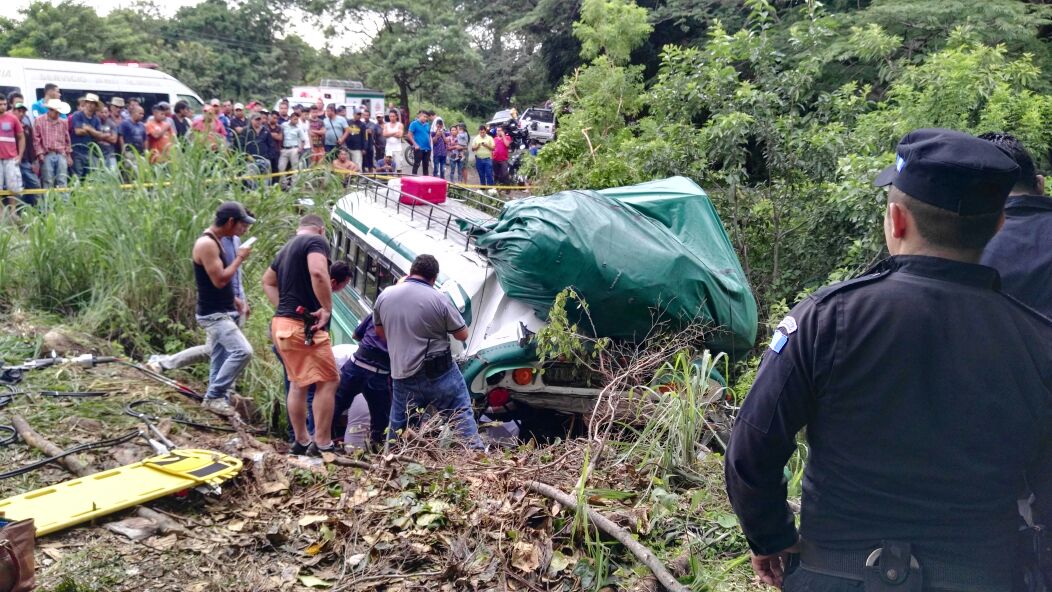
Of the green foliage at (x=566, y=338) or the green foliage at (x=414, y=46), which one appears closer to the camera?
the green foliage at (x=566, y=338)

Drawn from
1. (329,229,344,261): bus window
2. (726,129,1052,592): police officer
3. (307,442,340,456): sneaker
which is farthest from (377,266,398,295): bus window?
(726,129,1052,592): police officer

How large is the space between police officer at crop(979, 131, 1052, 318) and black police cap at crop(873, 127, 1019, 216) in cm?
88

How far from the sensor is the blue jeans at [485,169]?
62.7 feet

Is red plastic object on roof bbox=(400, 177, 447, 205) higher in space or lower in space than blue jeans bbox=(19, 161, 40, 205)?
higher

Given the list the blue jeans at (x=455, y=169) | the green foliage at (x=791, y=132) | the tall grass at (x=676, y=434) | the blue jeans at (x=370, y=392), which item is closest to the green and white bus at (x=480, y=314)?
the blue jeans at (x=370, y=392)

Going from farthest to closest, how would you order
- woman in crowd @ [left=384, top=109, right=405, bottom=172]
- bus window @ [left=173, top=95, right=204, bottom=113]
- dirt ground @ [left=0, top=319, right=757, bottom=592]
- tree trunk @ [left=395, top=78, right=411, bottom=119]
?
tree trunk @ [left=395, top=78, right=411, bottom=119] → woman in crowd @ [left=384, top=109, right=405, bottom=172] → bus window @ [left=173, top=95, right=204, bottom=113] → dirt ground @ [left=0, top=319, right=757, bottom=592]

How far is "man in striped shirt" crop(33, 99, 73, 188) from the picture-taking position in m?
11.8

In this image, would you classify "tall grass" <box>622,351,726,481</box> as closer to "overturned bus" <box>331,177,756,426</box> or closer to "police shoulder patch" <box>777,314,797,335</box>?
"overturned bus" <box>331,177,756,426</box>

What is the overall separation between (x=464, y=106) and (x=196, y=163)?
1061 inches

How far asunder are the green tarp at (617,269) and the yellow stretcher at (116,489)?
6.99ft

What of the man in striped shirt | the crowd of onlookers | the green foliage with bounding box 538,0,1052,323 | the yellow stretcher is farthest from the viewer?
the man in striped shirt

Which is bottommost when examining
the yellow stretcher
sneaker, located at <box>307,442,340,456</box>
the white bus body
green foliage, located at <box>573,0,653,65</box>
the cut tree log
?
sneaker, located at <box>307,442,340,456</box>

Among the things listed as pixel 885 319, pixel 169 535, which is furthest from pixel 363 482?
pixel 885 319

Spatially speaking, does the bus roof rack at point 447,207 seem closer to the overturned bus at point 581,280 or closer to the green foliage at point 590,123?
the overturned bus at point 581,280
